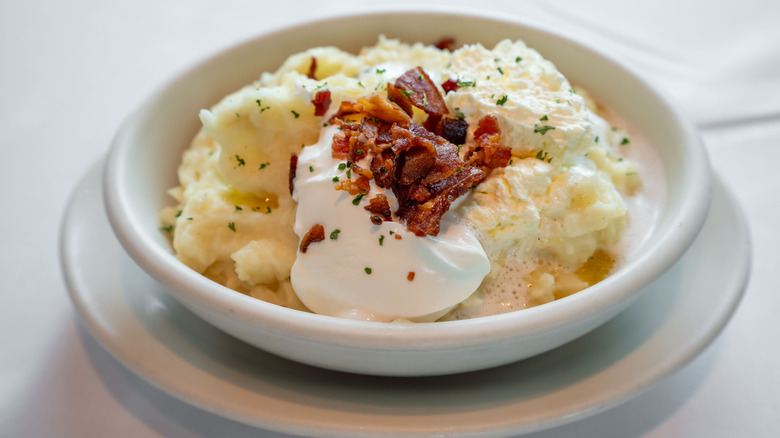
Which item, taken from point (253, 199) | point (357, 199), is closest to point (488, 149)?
point (357, 199)

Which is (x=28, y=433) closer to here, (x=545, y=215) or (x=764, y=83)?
(x=545, y=215)

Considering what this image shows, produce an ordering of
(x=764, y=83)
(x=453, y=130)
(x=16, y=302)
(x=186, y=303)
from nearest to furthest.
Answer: (x=186, y=303) < (x=453, y=130) < (x=16, y=302) < (x=764, y=83)

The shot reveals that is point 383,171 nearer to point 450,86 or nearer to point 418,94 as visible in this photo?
point 418,94

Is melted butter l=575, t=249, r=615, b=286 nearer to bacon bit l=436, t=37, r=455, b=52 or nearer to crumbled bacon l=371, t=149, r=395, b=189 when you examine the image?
crumbled bacon l=371, t=149, r=395, b=189

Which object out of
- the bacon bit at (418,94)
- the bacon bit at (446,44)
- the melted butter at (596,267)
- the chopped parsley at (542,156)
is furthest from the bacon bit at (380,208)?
the bacon bit at (446,44)

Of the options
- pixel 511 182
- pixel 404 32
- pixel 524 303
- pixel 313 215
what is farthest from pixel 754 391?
pixel 404 32

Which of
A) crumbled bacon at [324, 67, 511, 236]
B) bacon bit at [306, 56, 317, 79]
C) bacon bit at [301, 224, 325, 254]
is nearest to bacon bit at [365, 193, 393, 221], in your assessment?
crumbled bacon at [324, 67, 511, 236]
